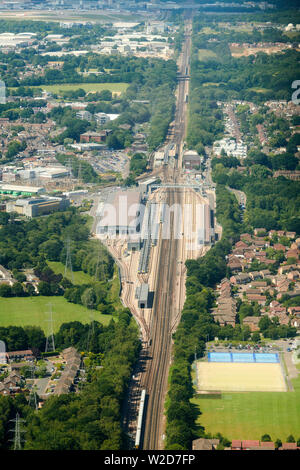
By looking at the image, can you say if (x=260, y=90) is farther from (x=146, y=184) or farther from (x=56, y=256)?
(x=56, y=256)

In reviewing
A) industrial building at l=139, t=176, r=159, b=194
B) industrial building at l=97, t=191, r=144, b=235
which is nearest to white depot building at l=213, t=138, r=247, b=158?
industrial building at l=139, t=176, r=159, b=194

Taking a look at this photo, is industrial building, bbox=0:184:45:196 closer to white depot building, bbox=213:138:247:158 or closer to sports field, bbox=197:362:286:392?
white depot building, bbox=213:138:247:158

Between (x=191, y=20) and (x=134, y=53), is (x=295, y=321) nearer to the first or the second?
(x=134, y=53)

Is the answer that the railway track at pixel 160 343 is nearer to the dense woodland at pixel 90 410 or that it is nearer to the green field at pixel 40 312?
the dense woodland at pixel 90 410

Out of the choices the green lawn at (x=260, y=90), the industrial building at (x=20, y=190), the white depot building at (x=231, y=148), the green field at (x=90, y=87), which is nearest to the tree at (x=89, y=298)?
the industrial building at (x=20, y=190)

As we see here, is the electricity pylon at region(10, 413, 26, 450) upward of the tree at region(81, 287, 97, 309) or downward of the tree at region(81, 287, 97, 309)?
downward
